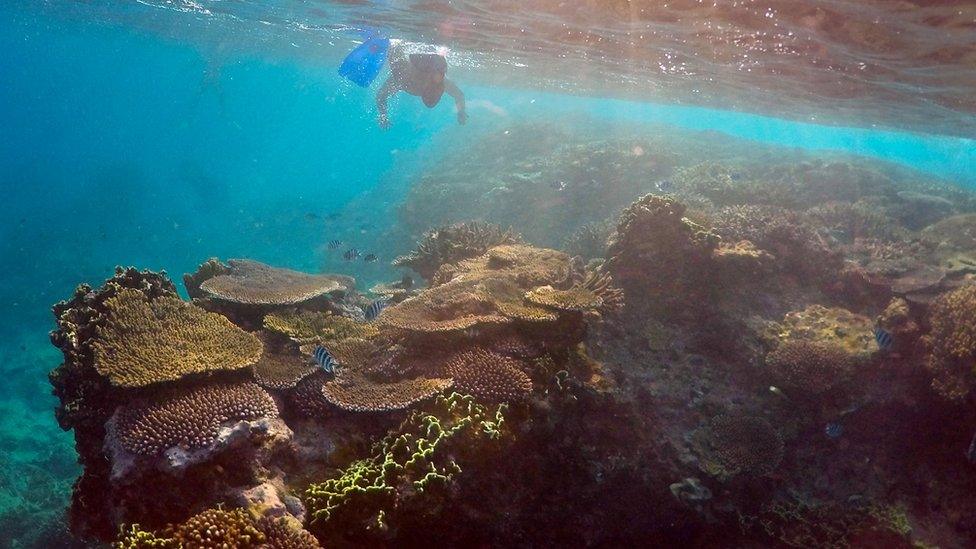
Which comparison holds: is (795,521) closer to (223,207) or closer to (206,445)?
(206,445)

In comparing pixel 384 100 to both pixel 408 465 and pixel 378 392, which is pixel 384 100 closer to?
pixel 378 392

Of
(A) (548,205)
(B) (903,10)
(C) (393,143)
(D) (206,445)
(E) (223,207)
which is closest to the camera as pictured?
(D) (206,445)

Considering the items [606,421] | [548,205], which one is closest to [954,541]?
[606,421]

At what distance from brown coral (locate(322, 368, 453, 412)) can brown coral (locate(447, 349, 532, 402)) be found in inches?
8.9

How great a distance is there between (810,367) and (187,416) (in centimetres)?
832

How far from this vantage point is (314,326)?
7.27 m

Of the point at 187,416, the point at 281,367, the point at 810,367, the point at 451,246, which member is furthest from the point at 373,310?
the point at 810,367

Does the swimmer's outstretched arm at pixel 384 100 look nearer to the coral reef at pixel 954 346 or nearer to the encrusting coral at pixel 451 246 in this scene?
the encrusting coral at pixel 451 246

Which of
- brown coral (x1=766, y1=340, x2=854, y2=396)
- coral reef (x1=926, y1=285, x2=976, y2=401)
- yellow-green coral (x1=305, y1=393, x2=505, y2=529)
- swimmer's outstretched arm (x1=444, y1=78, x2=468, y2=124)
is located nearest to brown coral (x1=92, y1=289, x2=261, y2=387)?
yellow-green coral (x1=305, y1=393, x2=505, y2=529)

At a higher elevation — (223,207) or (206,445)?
(206,445)

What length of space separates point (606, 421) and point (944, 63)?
52.8 ft

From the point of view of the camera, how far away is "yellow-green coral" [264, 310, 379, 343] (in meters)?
6.91

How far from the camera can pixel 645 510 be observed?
6316mm

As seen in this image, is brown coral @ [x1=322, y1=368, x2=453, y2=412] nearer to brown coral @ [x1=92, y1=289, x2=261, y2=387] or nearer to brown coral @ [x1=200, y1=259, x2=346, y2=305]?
brown coral @ [x1=92, y1=289, x2=261, y2=387]
